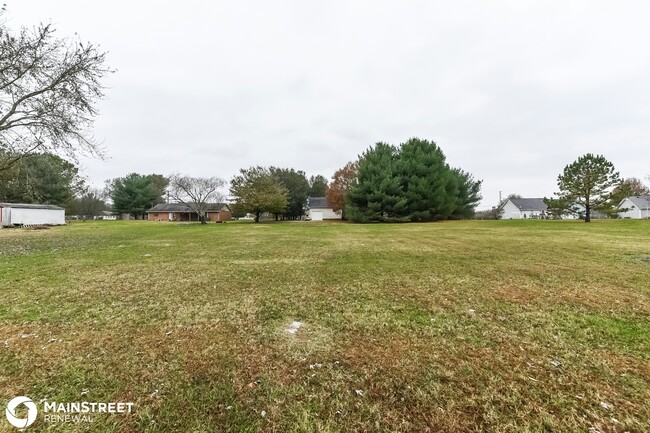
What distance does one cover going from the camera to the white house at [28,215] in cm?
2845

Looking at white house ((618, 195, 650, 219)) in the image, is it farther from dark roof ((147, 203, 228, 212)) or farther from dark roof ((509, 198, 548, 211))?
dark roof ((147, 203, 228, 212))

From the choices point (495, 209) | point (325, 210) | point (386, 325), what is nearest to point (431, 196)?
point (325, 210)

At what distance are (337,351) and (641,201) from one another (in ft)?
218

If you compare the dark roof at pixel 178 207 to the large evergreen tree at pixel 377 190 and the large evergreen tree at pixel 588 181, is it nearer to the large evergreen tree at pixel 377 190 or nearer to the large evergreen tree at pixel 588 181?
the large evergreen tree at pixel 377 190

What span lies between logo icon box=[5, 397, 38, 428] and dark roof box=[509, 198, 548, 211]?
6782 cm

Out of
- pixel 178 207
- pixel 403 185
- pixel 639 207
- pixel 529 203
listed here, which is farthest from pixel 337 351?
pixel 529 203

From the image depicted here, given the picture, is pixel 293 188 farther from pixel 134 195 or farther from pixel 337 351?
pixel 337 351

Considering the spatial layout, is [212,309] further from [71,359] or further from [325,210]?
[325,210]

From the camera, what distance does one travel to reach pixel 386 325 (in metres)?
3.52

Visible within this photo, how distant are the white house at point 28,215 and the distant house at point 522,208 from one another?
229 feet

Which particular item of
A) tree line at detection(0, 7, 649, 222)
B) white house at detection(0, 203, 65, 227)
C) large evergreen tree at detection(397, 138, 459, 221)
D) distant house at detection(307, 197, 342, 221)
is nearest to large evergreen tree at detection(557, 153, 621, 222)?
Answer: tree line at detection(0, 7, 649, 222)

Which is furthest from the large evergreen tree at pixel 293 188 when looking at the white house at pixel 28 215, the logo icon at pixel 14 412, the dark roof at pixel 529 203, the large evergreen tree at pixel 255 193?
the logo icon at pixel 14 412

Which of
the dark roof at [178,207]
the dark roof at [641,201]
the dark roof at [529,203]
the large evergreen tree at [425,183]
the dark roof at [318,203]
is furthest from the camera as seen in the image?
the dark roof at [529,203]

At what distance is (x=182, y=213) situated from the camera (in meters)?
53.9
